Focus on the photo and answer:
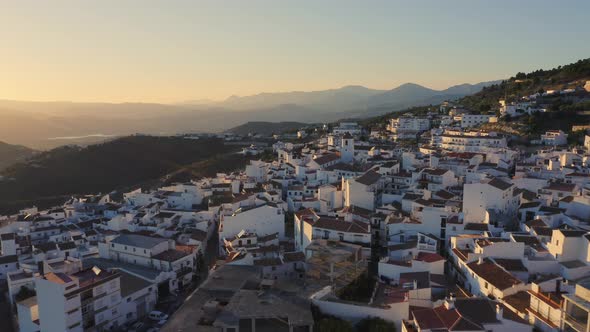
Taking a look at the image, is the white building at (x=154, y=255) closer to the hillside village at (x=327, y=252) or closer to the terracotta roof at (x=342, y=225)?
the hillside village at (x=327, y=252)

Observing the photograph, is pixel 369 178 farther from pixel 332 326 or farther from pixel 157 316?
pixel 157 316

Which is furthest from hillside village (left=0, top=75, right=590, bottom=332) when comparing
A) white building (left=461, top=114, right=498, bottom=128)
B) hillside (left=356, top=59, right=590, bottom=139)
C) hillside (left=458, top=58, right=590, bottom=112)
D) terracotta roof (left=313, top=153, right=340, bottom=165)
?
hillside (left=458, top=58, right=590, bottom=112)

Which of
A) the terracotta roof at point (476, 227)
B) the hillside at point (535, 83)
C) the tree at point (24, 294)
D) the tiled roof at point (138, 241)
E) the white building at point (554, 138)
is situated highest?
the hillside at point (535, 83)

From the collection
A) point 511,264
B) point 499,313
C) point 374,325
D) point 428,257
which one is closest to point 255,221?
point 428,257

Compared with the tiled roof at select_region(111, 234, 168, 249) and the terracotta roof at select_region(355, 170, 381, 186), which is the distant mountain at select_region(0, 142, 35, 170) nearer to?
the tiled roof at select_region(111, 234, 168, 249)

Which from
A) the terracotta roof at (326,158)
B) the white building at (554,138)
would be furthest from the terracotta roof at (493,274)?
the white building at (554,138)

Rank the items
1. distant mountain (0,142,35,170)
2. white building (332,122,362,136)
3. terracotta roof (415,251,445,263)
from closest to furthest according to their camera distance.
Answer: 1. terracotta roof (415,251,445,263)
2. white building (332,122,362,136)
3. distant mountain (0,142,35,170)

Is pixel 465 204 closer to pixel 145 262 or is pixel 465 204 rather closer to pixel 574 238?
pixel 574 238
